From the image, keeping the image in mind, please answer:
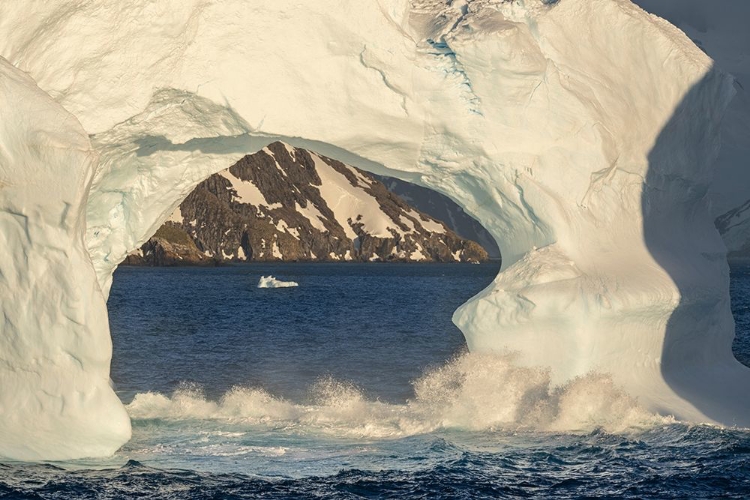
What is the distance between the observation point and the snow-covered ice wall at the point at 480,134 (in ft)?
65.2

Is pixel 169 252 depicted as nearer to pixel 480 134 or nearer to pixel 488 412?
pixel 480 134

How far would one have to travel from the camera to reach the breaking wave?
70.8 ft

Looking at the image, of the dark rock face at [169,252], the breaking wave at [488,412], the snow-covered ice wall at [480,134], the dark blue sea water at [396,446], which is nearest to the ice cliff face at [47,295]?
the snow-covered ice wall at [480,134]

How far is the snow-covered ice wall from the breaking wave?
65cm

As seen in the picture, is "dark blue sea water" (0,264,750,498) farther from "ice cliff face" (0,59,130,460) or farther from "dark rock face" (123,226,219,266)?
"dark rock face" (123,226,219,266)

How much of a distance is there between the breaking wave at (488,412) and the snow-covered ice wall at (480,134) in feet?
2.13

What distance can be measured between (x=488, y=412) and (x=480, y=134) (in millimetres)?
6267

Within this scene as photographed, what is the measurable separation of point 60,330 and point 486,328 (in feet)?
31.0

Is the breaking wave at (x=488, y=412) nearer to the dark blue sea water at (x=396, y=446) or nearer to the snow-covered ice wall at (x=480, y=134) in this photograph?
the dark blue sea water at (x=396, y=446)

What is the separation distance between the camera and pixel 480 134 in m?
23.0

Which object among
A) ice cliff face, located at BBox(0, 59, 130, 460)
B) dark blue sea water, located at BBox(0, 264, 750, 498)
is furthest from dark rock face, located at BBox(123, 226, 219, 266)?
ice cliff face, located at BBox(0, 59, 130, 460)

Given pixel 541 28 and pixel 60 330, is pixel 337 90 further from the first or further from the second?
pixel 60 330

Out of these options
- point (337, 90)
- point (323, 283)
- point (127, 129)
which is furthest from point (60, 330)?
point (323, 283)

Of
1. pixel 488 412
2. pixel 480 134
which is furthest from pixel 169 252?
pixel 488 412
